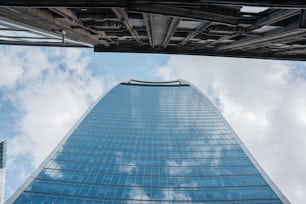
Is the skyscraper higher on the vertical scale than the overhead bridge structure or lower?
lower

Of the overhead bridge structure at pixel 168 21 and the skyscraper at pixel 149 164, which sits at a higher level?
the overhead bridge structure at pixel 168 21

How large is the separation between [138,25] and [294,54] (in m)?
16.7

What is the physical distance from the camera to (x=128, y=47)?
84.7 feet

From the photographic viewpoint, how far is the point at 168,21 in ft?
47.4

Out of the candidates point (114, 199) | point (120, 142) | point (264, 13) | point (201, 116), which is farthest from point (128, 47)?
point (201, 116)

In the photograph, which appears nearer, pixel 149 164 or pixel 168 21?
pixel 168 21

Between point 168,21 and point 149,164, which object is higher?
point 168,21

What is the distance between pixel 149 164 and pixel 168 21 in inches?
2313

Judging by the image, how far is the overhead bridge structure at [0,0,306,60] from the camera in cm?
839

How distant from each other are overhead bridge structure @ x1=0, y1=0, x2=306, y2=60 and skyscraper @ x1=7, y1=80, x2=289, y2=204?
39.9 metres

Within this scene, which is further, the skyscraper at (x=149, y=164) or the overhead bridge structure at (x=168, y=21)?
the skyscraper at (x=149, y=164)

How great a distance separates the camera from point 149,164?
68438mm

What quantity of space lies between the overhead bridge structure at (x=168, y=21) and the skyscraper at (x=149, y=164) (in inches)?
1572

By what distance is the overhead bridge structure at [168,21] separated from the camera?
8.39 meters
